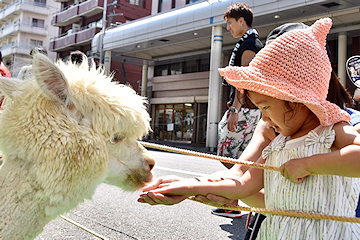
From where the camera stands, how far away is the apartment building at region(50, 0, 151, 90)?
3019 cm

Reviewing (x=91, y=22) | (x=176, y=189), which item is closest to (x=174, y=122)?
(x=91, y=22)

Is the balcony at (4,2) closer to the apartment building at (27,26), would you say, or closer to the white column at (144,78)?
the apartment building at (27,26)

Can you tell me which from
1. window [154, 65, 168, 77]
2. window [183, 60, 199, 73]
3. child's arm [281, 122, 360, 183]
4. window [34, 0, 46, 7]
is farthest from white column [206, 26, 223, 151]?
window [34, 0, 46, 7]

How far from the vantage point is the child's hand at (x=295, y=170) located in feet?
4.51

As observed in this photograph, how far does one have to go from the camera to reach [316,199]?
1468mm

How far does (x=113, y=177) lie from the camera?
1.52 metres

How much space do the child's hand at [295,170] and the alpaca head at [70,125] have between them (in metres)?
0.64

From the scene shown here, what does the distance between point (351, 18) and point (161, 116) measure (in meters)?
14.9

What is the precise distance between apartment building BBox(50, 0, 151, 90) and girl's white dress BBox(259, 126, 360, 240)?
92.3ft

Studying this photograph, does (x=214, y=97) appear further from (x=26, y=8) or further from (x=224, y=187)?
(x=26, y=8)

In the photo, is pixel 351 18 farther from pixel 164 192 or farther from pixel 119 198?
pixel 164 192

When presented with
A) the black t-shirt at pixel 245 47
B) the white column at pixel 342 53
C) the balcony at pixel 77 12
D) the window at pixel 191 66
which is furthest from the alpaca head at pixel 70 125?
the balcony at pixel 77 12

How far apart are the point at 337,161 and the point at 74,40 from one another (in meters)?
→ 33.4

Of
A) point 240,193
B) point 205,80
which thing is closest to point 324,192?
point 240,193
